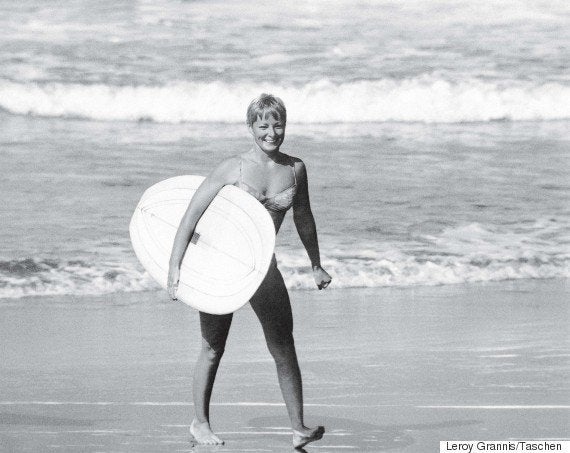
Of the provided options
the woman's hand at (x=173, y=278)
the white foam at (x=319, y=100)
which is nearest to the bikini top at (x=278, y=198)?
the woman's hand at (x=173, y=278)

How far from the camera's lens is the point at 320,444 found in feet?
10.3

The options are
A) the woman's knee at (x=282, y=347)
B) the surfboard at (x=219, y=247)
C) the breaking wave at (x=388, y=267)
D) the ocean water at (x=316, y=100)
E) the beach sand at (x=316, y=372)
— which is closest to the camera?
the surfboard at (x=219, y=247)

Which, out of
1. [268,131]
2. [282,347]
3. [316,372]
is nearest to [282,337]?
[282,347]

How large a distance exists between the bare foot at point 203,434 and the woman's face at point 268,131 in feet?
2.46

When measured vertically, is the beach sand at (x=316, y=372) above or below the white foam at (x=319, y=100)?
below

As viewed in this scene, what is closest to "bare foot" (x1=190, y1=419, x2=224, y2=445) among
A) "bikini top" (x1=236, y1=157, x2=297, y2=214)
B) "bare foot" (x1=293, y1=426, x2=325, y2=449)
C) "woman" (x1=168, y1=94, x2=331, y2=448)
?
"woman" (x1=168, y1=94, x2=331, y2=448)

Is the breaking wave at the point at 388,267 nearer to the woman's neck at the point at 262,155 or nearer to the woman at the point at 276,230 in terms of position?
the woman at the point at 276,230

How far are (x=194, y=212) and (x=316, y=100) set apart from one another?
21.1ft

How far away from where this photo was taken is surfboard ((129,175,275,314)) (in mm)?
3029

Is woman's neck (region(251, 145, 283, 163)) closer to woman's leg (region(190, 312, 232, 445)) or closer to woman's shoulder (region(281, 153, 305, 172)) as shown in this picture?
woman's shoulder (region(281, 153, 305, 172))

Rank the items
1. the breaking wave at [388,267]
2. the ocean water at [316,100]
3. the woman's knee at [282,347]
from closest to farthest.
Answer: the woman's knee at [282,347]
the breaking wave at [388,267]
the ocean water at [316,100]

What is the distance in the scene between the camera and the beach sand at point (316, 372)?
10.7 ft

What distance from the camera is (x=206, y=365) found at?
125 inches

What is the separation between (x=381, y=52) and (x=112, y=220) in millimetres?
3012
